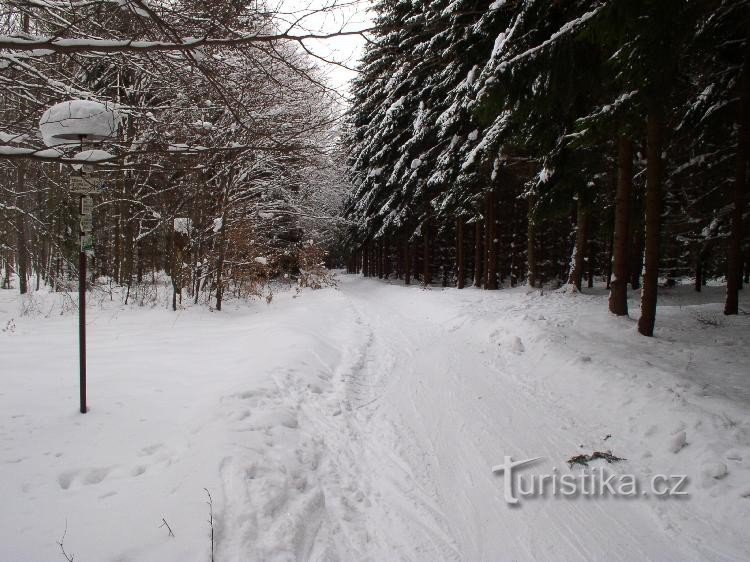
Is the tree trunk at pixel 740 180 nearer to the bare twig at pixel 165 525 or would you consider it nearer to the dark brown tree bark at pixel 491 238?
the dark brown tree bark at pixel 491 238

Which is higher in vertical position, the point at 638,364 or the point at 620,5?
the point at 620,5

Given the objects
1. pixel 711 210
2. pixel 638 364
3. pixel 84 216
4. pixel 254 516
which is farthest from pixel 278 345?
pixel 711 210

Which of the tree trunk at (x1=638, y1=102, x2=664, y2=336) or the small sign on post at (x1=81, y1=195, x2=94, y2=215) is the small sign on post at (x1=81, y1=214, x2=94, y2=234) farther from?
the tree trunk at (x1=638, y1=102, x2=664, y2=336)

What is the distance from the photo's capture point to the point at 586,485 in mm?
3465

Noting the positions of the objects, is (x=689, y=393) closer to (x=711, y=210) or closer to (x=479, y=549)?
(x=479, y=549)

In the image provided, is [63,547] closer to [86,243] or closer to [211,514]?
[211,514]

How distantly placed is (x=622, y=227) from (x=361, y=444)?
730 centimetres

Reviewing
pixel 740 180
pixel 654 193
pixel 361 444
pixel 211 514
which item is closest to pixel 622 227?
pixel 654 193

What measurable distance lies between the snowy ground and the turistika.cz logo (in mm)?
92

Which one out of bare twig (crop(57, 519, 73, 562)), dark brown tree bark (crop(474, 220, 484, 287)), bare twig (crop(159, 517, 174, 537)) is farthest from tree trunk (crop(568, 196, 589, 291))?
bare twig (crop(57, 519, 73, 562))

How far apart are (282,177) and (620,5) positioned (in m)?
10.8

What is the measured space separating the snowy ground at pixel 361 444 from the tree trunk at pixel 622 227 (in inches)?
49.7

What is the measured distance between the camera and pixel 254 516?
2754mm

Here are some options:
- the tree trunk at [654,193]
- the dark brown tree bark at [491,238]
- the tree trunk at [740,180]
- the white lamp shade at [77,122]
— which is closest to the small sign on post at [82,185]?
the white lamp shade at [77,122]
